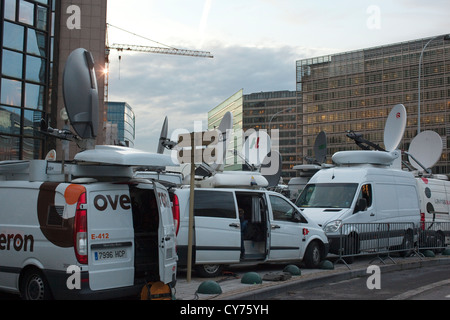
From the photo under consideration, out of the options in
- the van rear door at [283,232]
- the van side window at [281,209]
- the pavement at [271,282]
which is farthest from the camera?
the van side window at [281,209]

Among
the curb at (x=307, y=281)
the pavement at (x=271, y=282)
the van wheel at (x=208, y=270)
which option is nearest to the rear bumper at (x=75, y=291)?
the pavement at (x=271, y=282)

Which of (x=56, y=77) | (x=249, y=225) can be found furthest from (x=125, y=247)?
(x=56, y=77)

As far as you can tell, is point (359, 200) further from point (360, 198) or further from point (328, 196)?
point (328, 196)

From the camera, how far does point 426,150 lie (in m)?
21.0

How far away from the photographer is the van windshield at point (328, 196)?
14.3 meters

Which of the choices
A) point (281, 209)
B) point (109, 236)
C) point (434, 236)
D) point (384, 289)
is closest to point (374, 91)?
point (434, 236)

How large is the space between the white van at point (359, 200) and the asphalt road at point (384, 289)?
1.83 meters

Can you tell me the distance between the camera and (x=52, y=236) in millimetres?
6859

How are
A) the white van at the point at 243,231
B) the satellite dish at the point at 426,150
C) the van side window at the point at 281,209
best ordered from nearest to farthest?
1. the white van at the point at 243,231
2. the van side window at the point at 281,209
3. the satellite dish at the point at 426,150

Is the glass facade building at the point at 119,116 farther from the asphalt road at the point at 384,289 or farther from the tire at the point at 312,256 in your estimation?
the asphalt road at the point at 384,289

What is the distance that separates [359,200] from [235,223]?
4634 millimetres

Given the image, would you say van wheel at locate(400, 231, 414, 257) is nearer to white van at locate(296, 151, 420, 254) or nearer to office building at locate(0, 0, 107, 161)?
white van at locate(296, 151, 420, 254)

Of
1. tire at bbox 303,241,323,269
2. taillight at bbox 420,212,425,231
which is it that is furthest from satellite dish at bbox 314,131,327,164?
tire at bbox 303,241,323,269
